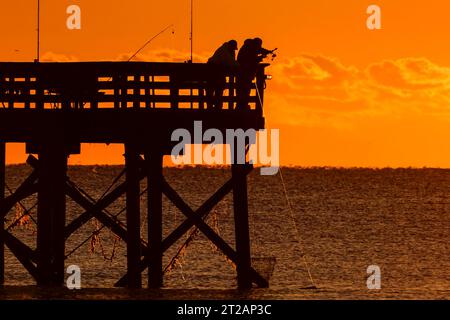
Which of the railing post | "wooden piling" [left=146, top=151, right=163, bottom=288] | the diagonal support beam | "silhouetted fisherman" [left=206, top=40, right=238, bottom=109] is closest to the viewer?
the railing post

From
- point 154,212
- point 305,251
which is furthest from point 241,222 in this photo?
point 305,251

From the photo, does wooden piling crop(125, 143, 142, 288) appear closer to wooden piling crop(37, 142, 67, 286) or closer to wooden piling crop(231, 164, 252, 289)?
wooden piling crop(37, 142, 67, 286)

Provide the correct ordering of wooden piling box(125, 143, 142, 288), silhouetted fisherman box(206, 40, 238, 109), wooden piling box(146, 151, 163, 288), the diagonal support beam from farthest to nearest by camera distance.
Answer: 1. the diagonal support beam
2. wooden piling box(125, 143, 142, 288)
3. wooden piling box(146, 151, 163, 288)
4. silhouetted fisherman box(206, 40, 238, 109)

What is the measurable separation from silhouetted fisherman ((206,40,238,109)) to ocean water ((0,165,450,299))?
3.73 m

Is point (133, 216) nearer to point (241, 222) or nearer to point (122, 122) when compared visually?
point (122, 122)

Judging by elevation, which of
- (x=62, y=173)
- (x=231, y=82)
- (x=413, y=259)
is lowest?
(x=413, y=259)

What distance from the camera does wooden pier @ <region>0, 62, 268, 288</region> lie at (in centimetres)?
2827

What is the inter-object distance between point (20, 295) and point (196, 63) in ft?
20.5

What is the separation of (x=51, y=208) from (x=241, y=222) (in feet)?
12.6

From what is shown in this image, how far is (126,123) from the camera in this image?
2853 cm

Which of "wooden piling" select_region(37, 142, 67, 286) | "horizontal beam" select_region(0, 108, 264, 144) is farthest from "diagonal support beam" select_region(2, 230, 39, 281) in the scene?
"horizontal beam" select_region(0, 108, 264, 144)
